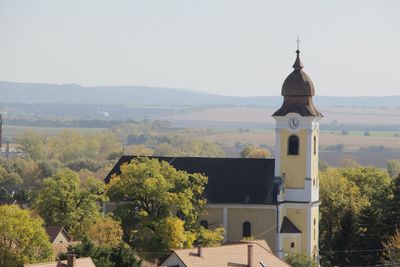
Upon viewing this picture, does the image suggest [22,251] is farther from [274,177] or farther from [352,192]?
[352,192]

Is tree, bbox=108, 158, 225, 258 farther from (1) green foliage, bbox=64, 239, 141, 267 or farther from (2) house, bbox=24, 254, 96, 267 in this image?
(2) house, bbox=24, 254, 96, 267

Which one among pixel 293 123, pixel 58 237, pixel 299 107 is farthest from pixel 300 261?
pixel 58 237

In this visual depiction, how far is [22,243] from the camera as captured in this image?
67.2 metres

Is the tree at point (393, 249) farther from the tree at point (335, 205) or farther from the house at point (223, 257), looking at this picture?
the house at point (223, 257)

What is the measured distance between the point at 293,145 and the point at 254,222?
488 centimetres

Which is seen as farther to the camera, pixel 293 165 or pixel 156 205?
pixel 293 165

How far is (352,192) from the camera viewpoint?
309 feet

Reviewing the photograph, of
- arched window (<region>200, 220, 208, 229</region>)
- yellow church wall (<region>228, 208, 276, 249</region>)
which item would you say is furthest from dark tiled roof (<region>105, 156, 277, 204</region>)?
arched window (<region>200, 220, 208, 229</region>)

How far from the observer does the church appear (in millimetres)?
83750

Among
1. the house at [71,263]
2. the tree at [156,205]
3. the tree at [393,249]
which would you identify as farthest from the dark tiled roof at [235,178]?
the house at [71,263]

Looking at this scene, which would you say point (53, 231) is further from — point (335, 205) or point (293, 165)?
point (335, 205)

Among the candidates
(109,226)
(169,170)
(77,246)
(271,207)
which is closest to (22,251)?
(77,246)

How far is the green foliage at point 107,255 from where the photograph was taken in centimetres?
6488

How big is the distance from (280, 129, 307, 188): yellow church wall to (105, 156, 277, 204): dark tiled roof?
3.12 feet
